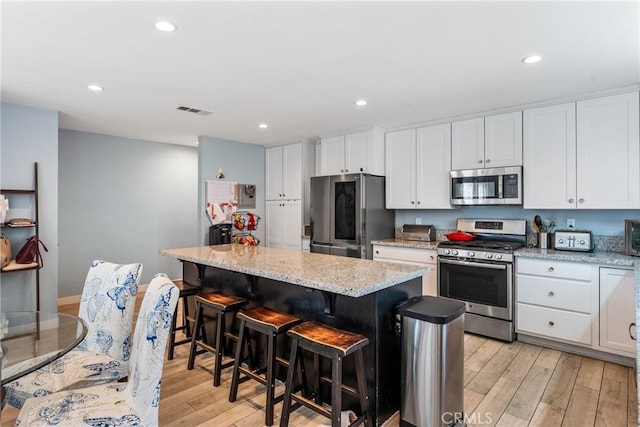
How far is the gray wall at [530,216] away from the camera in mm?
3248

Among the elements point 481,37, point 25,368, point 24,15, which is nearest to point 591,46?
point 481,37

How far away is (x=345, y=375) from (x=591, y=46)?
256 centimetres

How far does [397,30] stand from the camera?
6.58ft

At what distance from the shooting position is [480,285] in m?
3.43

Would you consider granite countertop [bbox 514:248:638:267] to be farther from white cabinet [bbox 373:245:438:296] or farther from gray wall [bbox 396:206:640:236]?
white cabinet [bbox 373:245:438:296]

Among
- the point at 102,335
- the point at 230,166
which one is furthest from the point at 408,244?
the point at 102,335

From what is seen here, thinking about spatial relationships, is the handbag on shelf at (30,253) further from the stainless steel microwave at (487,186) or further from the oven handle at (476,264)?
the stainless steel microwave at (487,186)

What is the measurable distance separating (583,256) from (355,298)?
2194 mm

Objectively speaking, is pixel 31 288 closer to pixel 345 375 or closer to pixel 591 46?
pixel 345 375

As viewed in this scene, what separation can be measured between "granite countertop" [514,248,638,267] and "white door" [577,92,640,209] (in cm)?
43

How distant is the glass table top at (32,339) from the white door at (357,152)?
10.9 feet

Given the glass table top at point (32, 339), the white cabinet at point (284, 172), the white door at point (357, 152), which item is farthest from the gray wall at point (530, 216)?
the glass table top at point (32, 339)

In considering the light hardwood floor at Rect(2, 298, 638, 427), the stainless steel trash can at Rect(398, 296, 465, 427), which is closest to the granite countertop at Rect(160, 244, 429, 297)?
the stainless steel trash can at Rect(398, 296, 465, 427)

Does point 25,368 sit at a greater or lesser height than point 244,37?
lesser
